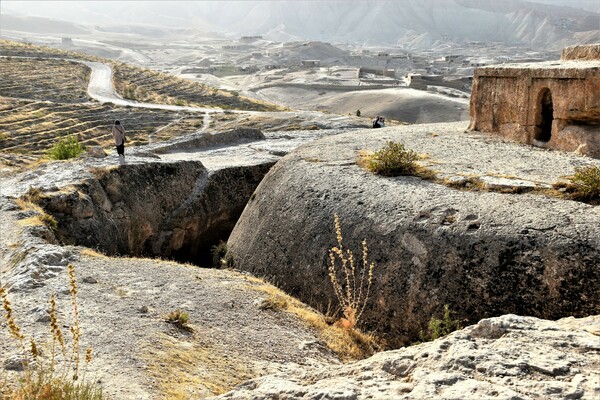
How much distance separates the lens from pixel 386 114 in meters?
56.9

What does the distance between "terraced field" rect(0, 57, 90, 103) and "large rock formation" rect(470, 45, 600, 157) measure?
38471 millimetres

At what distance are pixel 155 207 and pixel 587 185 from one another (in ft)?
31.2

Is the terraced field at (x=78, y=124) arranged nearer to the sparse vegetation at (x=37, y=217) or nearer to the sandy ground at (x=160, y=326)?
the sparse vegetation at (x=37, y=217)

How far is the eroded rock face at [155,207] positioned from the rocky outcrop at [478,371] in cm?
798

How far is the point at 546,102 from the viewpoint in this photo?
1380 centimetres

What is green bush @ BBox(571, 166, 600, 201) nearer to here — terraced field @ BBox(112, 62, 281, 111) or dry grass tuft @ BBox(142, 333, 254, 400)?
dry grass tuft @ BBox(142, 333, 254, 400)

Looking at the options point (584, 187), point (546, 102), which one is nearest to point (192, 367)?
point (584, 187)

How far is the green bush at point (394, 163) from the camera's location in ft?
36.8

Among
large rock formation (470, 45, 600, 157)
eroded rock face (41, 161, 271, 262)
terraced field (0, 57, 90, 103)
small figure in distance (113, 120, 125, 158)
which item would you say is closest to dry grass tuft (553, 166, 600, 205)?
large rock formation (470, 45, 600, 157)

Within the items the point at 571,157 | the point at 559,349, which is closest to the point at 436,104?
the point at 571,157

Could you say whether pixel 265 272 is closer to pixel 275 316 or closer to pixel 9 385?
pixel 275 316

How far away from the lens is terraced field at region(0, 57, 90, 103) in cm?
4631

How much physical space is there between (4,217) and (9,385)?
6757mm

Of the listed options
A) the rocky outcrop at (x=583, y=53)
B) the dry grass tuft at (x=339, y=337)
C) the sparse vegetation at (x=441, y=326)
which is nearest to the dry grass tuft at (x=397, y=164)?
the sparse vegetation at (x=441, y=326)
